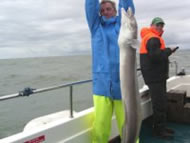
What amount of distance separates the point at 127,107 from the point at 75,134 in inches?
46.5

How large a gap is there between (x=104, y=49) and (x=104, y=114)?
2.69ft

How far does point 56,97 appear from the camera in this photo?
48.0 feet

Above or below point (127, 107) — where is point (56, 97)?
below

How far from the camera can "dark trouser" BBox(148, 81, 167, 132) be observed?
5.14 meters

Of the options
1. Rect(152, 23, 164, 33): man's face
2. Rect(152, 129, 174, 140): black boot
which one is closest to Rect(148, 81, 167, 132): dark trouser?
Rect(152, 129, 174, 140): black boot

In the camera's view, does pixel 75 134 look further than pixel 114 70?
Yes

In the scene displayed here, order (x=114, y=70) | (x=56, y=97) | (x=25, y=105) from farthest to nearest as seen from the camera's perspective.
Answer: (x=56, y=97)
(x=25, y=105)
(x=114, y=70)

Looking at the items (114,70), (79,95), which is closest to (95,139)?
(114,70)

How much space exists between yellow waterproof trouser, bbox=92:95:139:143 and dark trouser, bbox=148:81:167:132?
161cm

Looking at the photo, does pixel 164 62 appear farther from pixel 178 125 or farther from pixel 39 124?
pixel 39 124

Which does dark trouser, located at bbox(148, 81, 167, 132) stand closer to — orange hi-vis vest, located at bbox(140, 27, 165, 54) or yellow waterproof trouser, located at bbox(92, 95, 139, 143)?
orange hi-vis vest, located at bbox(140, 27, 165, 54)

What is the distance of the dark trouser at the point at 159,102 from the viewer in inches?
202

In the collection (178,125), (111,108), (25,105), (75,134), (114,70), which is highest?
(114,70)

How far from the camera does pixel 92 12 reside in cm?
358
